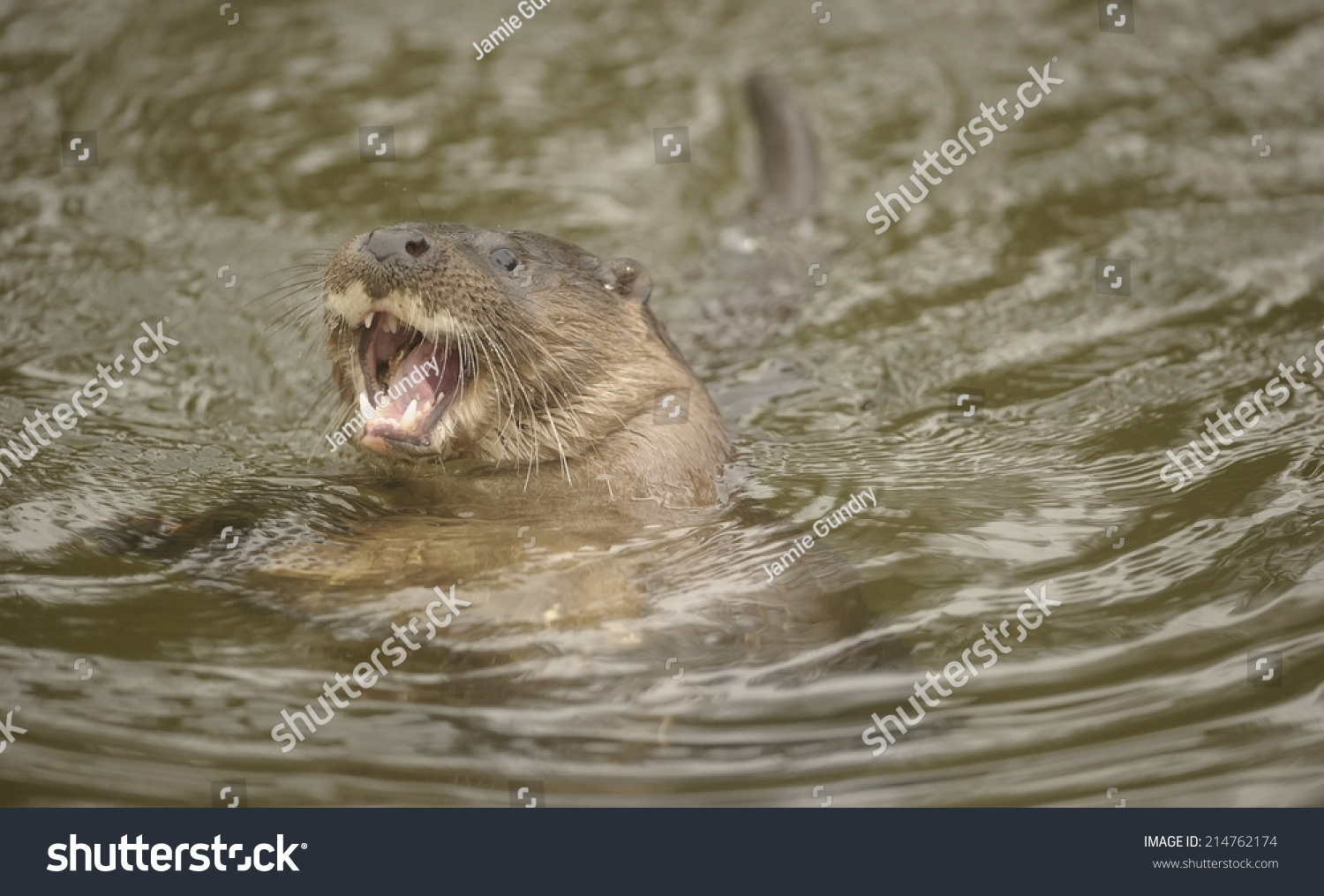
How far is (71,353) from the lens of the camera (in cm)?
639

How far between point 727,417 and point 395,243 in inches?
71.2

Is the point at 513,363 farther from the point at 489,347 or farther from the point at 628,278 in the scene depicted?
the point at 628,278

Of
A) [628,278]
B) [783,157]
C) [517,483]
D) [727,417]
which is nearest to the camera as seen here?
[517,483]

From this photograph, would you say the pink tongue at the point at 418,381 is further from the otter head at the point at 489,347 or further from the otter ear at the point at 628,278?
the otter ear at the point at 628,278

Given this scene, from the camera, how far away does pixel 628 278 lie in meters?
4.86

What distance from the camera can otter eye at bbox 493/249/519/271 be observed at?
14.8ft

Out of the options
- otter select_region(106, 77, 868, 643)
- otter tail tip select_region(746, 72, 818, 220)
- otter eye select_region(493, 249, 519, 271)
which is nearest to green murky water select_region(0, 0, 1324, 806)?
otter select_region(106, 77, 868, 643)

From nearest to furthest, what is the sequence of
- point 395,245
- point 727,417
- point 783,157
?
point 395,245 < point 727,417 < point 783,157

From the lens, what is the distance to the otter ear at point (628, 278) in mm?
4832

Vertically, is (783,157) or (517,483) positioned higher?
(783,157)

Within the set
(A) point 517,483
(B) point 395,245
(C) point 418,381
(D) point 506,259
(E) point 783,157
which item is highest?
(E) point 783,157

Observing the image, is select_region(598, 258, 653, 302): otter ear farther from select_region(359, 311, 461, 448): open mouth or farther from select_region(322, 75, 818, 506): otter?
select_region(359, 311, 461, 448): open mouth

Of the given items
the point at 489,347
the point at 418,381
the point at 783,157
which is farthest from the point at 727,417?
the point at 783,157

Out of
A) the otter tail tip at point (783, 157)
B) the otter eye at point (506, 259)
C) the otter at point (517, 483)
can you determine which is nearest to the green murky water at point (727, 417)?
the otter at point (517, 483)
